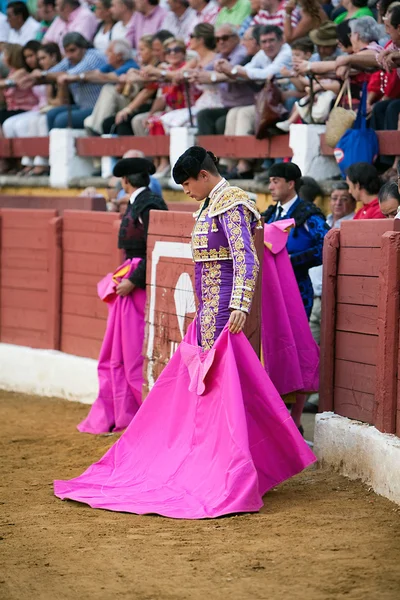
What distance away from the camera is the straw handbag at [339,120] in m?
7.90

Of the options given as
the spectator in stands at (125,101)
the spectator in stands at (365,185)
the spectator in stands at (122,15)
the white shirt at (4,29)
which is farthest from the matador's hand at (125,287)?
the white shirt at (4,29)

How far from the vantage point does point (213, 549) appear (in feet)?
13.8

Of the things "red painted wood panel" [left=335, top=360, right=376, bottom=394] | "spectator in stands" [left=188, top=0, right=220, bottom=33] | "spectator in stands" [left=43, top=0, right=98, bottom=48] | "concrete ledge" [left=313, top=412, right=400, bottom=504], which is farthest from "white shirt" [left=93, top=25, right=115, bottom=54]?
"concrete ledge" [left=313, top=412, right=400, bottom=504]

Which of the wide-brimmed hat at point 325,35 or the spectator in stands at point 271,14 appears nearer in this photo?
the wide-brimmed hat at point 325,35

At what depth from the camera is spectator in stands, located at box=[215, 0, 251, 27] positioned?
10580 mm

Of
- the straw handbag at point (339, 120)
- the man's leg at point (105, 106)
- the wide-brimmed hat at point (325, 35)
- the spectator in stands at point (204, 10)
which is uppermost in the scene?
the spectator in stands at point (204, 10)

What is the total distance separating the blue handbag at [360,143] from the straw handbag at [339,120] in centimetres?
10

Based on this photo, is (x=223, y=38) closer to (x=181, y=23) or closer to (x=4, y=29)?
(x=181, y=23)

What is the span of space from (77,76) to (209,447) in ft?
25.0

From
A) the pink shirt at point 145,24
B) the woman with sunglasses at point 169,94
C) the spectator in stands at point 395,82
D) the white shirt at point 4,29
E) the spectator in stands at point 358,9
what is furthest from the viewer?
the white shirt at point 4,29

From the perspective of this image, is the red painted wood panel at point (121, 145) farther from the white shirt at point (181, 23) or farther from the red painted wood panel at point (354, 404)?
the red painted wood panel at point (354, 404)

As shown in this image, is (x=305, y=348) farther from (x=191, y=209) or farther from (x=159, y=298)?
(x=191, y=209)

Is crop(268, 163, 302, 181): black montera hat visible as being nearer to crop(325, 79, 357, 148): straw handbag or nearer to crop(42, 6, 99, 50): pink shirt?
crop(325, 79, 357, 148): straw handbag

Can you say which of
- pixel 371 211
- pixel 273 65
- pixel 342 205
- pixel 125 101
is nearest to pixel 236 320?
pixel 371 211
